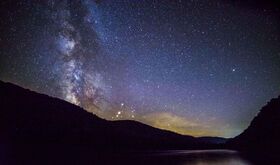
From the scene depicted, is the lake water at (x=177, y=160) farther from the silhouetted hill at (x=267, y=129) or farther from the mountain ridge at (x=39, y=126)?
the mountain ridge at (x=39, y=126)

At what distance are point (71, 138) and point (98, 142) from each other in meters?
17.6

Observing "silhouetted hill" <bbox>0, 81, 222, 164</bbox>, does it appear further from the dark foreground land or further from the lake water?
the lake water

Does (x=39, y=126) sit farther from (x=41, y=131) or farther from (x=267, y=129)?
(x=267, y=129)

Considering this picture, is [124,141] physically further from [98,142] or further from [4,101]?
[4,101]

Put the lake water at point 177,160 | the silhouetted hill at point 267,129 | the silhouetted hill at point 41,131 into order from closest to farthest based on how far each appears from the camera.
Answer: the lake water at point 177,160, the silhouetted hill at point 267,129, the silhouetted hill at point 41,131

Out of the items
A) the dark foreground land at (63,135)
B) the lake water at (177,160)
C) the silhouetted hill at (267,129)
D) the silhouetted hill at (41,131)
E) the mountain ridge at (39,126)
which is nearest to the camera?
the lake water at (177,160)

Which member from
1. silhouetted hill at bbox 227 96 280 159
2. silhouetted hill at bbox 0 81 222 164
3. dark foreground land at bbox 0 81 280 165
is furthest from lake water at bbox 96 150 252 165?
silhouetted hill at bbox 0 81 222 164

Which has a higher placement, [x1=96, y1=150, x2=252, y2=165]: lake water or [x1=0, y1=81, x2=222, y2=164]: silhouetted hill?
[x1=0, y1=81, x2=222, y2=164]: silhouetted hill

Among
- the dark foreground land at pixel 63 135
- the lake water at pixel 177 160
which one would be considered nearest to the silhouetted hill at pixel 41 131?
the dark foreground land at pixel 63 135

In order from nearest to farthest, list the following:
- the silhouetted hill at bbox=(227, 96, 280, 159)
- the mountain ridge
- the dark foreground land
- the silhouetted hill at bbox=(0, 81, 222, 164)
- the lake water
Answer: the lake water, the silhouetted hill at bbox=(227, 96, 280, 159), the dark foreground land, the silhouetted hill at bbox=(0, 81, 222, 164), the mountain ridge

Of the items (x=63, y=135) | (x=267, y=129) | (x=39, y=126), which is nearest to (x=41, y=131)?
(x=39, y=126)

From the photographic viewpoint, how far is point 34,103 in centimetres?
18638

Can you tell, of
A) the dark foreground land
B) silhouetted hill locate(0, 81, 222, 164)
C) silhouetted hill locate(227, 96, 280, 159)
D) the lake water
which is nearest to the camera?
the lake water

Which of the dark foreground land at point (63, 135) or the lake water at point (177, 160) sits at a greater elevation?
the dark foreground land at point (63, 135)
